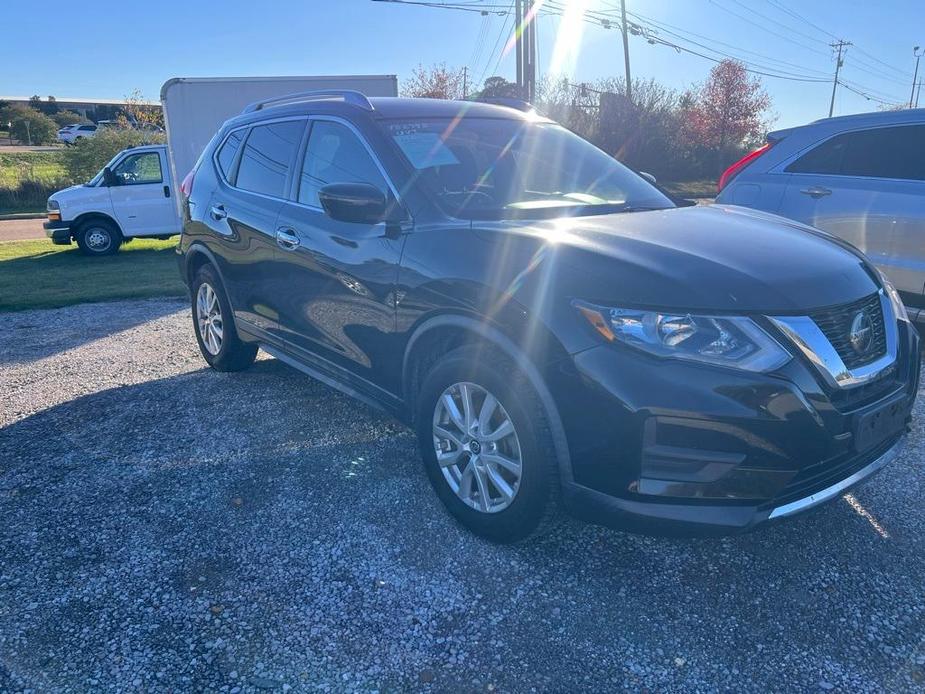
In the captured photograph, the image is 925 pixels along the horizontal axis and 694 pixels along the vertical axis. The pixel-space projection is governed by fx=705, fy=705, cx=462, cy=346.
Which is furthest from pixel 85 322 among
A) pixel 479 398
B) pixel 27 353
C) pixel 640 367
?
pixel 640 367

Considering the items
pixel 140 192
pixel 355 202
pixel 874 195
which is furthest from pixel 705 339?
pixel 140 192

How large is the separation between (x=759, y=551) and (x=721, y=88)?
141ft

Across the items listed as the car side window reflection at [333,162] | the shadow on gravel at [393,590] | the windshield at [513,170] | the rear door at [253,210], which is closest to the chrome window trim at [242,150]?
the rear door at [253,210]

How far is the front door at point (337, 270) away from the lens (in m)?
3.34

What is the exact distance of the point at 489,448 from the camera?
2869 millimetres

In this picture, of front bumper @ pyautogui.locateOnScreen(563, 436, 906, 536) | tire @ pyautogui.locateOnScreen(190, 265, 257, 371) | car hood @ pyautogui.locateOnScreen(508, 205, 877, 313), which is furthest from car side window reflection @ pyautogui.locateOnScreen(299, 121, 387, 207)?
front bumper @ pyautogui.locateOnScreen(563, 436, 906, 536)

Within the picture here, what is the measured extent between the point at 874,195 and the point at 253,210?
445cm

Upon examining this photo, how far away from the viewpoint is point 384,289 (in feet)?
10.8

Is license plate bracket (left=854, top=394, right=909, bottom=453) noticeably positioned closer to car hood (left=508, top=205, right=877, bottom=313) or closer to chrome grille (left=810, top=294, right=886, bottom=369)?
chrome grille (left=810, top=294, right=886, bottom=369)

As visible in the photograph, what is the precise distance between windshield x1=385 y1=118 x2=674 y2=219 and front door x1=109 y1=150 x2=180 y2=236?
11.6 metres

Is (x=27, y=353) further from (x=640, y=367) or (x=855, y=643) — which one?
(x=855, y=643)

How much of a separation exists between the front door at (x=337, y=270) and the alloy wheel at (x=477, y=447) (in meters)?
0.46

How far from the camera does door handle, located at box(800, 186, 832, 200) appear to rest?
545 cm

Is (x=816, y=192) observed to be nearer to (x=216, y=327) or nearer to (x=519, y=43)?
(x=216, y=327)
